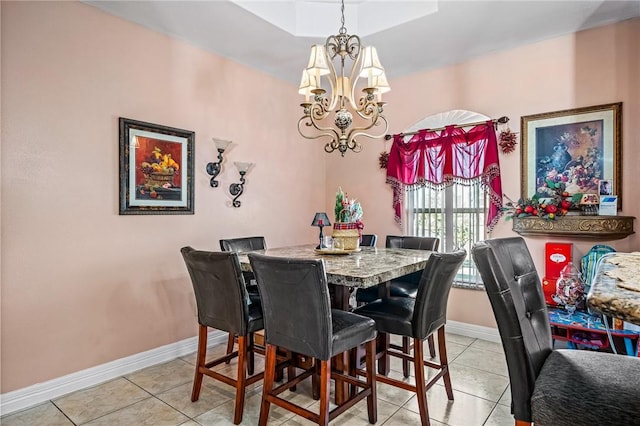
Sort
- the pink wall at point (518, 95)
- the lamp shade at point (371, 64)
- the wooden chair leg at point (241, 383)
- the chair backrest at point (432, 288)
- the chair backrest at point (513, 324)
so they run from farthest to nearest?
1. the pink wall at point (518, 95)
2. the lamp shade at point (371, 64)
3. the wooden chair leg at point (241, 383)
4. the chair backrest at point (432, 288)
5. the chair backrest at point (513, 324)

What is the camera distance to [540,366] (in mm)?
1283

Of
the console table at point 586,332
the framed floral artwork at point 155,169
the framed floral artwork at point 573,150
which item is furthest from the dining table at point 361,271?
the framed floral artwork at point 573,150

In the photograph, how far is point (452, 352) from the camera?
10.4 feet

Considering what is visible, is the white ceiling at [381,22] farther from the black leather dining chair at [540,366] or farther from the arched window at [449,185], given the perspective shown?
the black leather dining chair at [540,366]

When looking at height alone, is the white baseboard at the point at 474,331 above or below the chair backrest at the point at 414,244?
below

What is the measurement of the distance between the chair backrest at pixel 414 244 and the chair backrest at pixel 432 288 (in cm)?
91

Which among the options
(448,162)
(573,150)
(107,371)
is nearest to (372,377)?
(107,371)

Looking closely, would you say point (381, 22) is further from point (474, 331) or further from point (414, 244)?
point (474, 331)

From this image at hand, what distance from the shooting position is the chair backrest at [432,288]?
1.96 metres

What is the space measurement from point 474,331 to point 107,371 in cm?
325

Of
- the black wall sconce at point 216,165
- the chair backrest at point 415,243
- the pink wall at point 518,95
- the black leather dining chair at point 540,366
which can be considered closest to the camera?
the black leather dining chair at point 540,366

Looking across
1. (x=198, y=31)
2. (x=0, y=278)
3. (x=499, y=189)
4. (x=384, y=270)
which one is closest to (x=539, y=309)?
(x=384, y=270)

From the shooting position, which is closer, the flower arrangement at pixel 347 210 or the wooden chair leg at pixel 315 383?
the wooden chair leg at pixel 315 383

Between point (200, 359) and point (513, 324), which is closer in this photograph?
point (513, 324)
